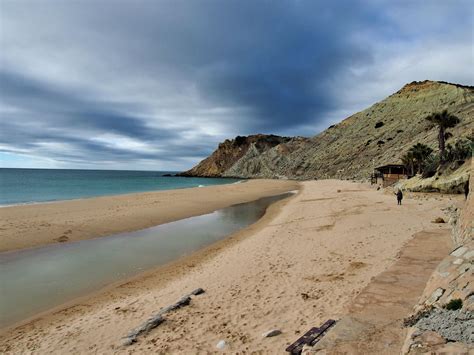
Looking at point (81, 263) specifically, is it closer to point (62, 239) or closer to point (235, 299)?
point (62, 239)

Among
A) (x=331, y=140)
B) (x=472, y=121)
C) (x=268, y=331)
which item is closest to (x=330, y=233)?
(x=268, y=331)

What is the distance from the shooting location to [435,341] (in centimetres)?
317

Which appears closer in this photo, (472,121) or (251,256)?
(251,256)

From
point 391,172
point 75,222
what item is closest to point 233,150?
point 391,172

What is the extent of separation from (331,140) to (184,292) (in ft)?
312

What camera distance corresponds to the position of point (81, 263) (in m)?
11.8

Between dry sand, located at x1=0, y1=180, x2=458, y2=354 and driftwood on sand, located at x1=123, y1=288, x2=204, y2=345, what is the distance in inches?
5.3

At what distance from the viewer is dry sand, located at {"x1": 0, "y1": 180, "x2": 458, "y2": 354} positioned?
219 inches

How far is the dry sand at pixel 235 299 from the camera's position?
219 inches

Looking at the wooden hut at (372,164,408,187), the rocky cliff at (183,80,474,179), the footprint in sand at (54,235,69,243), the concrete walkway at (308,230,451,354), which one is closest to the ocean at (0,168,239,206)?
the footprint in sand at (54,235,69,243)

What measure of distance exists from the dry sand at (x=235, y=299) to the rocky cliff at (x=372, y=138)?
49638 millimetres

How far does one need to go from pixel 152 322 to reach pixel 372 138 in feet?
273

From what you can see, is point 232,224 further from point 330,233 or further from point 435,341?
point 435,341

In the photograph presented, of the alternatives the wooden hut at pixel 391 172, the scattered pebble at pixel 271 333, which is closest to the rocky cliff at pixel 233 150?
the wooden hut at pixel 391 172
